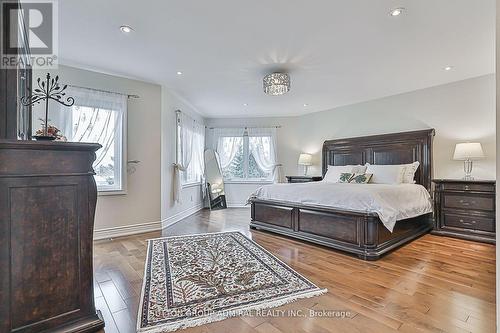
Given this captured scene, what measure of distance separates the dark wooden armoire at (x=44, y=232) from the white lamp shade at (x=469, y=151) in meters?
4.74

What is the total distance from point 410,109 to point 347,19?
10.3 ft

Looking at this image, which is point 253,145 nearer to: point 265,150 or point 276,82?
point 265,150

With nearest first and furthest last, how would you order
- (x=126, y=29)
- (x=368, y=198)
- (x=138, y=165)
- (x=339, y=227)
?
(x=126, y=29) → (x=368, y=198) → (x=339, y=227) → (x=138, y=165)

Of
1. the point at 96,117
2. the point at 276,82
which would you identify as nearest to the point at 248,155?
the point at 276,82

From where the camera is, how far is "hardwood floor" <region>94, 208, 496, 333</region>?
5.59 ft

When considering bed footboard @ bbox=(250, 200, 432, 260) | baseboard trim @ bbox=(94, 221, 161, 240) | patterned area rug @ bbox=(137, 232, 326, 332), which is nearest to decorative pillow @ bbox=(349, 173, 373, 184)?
bed footboard @ bbox=(250, 200, 432, 260)

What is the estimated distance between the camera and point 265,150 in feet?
23.4

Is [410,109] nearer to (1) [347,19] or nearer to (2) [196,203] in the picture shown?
(1) [347,19]

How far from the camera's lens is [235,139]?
23.5 feet

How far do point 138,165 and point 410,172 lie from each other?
461cm

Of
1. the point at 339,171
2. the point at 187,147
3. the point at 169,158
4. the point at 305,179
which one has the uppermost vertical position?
the point at 187,147

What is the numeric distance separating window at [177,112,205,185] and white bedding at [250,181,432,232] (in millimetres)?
2229

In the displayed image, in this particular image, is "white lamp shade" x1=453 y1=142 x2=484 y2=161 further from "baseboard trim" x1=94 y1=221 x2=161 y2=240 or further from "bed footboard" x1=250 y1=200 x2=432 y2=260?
"baseboard trim" x1=94 y1=221 x2=161 y2=240

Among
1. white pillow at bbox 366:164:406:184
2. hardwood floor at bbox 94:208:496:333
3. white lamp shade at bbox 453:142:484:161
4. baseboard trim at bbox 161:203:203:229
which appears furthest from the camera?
baseboard trim at bbox 161:203:203:229
